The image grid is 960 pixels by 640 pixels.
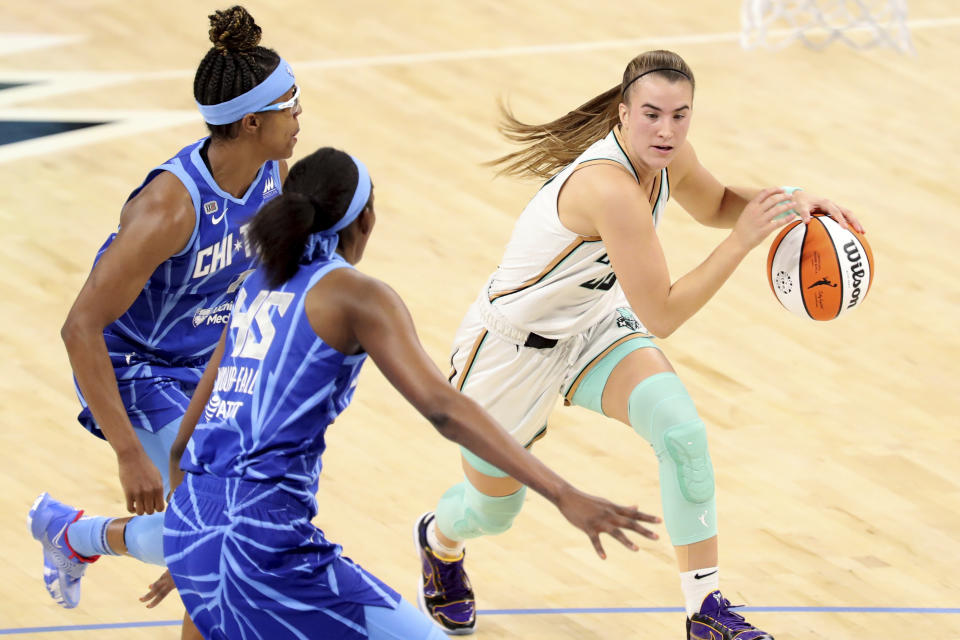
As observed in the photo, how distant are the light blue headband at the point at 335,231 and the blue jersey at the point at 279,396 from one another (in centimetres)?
3

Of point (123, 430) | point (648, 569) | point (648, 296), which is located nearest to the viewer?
point (123, 430)

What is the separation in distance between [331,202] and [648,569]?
2.24 meters

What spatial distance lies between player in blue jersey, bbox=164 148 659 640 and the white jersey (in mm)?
1174

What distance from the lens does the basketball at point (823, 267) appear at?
4113mm

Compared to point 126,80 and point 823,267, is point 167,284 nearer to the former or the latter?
point 823,267

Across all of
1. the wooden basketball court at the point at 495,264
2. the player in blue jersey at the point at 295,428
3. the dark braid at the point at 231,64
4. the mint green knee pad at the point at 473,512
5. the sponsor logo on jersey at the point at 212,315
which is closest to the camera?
the player in blue jersey at the point at 295,428

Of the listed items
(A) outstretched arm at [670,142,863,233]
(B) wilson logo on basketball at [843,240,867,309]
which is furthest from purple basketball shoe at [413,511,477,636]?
(B) wilson logo on basketball at [843,240,867,309]

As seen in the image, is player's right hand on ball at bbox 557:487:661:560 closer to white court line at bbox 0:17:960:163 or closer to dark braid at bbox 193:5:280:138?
dark braid at bbox 193:5:280:138

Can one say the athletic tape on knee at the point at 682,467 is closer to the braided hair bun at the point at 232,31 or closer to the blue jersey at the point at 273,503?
the blue jersey at the point at 273,503

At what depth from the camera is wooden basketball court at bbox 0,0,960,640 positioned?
456 cm

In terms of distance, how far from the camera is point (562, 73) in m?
9.60

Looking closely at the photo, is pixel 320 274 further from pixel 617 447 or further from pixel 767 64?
pixel 767 64

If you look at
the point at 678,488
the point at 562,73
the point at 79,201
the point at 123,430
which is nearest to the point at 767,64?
the point at 562,73

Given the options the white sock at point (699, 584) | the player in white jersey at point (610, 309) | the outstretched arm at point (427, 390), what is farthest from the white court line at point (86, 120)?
the outstretched arm at point (427, 390)
